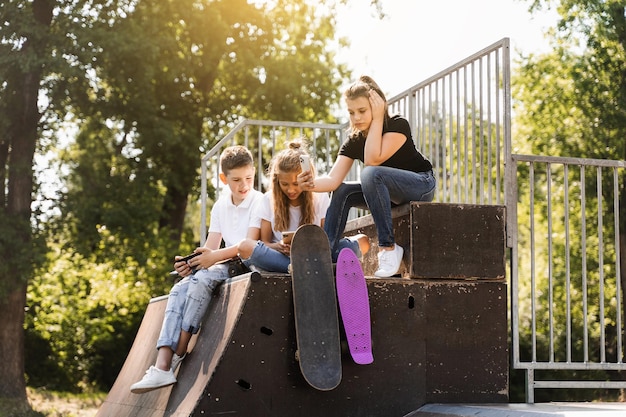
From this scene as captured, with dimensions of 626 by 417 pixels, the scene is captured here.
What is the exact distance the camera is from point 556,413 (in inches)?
132

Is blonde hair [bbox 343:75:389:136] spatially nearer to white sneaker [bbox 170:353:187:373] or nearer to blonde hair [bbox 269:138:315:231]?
blonde hair [bbox 269:138:315:231]

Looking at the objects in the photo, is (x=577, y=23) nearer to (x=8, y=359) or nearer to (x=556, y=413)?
(x=8, y=359)

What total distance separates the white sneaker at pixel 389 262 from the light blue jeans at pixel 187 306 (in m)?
0.77

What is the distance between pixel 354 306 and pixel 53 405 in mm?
11958

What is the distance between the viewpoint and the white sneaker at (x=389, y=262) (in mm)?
4246

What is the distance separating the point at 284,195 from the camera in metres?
4.55

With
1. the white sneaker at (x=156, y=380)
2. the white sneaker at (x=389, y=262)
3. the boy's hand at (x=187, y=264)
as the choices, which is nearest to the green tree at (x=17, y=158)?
the boy's hand at (x=187, y=264)

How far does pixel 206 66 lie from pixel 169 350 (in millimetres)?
15196

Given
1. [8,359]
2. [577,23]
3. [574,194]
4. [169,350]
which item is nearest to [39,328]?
[8,359]

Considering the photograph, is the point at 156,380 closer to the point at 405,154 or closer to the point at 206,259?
the point at 206,259

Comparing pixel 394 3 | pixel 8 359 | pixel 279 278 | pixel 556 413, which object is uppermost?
pixel 394 3

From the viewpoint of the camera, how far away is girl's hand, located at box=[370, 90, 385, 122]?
14.7 feet

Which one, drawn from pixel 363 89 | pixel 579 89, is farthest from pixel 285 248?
pixel 579 89

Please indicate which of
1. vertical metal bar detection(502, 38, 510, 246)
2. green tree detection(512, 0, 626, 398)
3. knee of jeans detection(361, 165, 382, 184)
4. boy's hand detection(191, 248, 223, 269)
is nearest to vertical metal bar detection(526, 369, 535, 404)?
vertical metal bar detection(502, 38, 510, 246)
